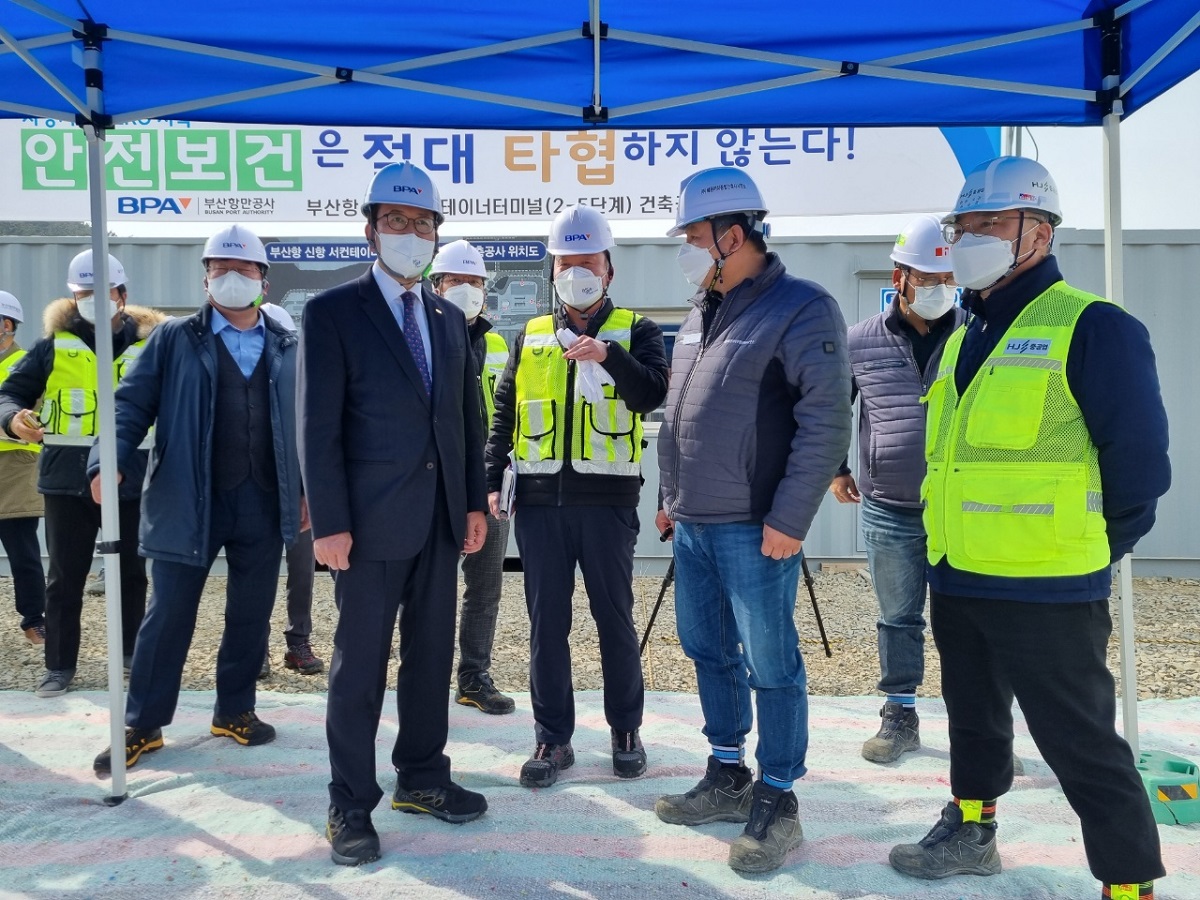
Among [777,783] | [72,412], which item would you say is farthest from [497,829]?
[72,412]

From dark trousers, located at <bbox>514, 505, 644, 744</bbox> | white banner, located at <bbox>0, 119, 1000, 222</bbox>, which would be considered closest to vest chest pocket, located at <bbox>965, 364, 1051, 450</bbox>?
dark trousers, located at <bbox>514, 505, 644, 744</bbox>

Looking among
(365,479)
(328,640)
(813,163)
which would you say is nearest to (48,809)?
(365,479)

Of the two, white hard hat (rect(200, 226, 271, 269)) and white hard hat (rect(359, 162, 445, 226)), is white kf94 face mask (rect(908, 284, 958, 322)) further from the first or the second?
white hard hat (rect(200, 226, 271, 269))

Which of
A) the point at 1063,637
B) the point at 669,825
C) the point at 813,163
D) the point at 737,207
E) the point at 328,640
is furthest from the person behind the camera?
the point at 813,163

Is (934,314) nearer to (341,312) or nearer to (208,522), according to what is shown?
(341,312)

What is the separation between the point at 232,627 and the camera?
414 centimetres

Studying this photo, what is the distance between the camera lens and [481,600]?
486 cm

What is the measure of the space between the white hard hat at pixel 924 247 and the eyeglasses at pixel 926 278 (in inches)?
0.9

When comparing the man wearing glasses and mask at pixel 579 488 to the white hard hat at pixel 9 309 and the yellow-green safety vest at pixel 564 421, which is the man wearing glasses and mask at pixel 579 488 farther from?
the white hard hat at pixel 9 309

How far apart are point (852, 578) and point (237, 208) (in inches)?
246

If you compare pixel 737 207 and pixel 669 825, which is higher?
pixel 737 207

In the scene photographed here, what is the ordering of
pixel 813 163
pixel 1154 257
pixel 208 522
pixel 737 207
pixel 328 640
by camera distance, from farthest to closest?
pixel 1154 257 < pixel 813 163 < pixel 328 640 < pixel 208 522 < pixel 737 207

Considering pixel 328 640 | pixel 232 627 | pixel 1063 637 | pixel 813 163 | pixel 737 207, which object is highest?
pixel 813 163

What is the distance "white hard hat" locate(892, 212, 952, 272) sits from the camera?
12.7 feet
